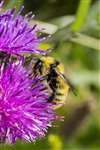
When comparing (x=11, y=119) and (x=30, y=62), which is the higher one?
(x=30, y=62)

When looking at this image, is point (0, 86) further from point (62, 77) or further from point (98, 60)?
point (98, 60)

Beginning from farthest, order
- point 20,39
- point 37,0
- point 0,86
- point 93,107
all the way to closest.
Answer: point 93,107 → point 37,0 → point 20,39 → point 0,86

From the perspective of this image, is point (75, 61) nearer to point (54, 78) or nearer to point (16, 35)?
point (54, 78)

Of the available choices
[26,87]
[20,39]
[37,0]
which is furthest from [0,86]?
[37,0]

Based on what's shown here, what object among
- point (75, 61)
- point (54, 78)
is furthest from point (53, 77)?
point (75, 61)

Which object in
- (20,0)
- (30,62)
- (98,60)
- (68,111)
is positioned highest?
(20,0)

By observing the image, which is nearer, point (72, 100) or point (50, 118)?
point (50, 118)
